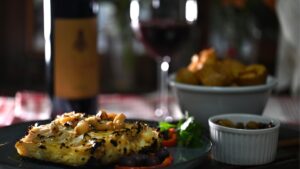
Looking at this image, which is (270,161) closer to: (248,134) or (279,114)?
(248,134)

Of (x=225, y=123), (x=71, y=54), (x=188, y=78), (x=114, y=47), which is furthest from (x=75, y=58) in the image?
(x=114, y=47)

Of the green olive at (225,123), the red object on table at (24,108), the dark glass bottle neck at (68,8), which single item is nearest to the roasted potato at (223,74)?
the green olive at (225,123)

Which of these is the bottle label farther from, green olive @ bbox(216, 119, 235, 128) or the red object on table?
green olive @ bbox(216, 119, 235, 128)

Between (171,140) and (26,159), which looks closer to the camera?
(26,159)

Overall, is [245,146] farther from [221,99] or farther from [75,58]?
[75,58]

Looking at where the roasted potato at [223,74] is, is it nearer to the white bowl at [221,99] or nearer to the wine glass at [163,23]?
the white bowl at [221,99]

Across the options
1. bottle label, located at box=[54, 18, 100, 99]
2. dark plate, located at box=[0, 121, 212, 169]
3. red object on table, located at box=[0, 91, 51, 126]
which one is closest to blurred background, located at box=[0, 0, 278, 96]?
red object on table, located at box=[0, 91, 51, 126]
